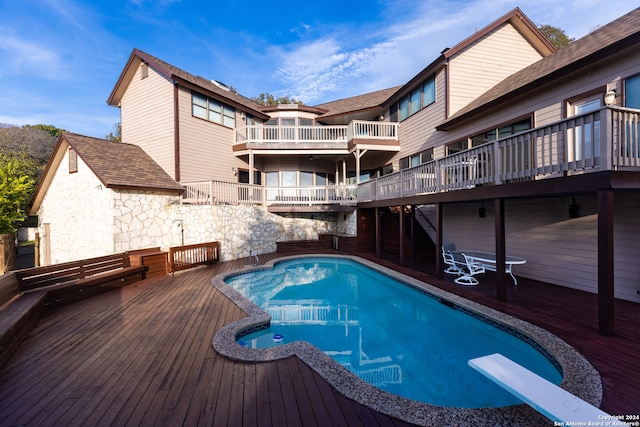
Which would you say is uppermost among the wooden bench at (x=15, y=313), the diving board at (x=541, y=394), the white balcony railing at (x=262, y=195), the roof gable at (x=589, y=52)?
the roof gable at (x=589, y=52)

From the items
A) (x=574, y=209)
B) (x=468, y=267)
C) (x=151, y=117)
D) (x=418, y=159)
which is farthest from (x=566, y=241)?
(x=151, y=117)

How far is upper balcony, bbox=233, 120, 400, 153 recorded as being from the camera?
1312 cm

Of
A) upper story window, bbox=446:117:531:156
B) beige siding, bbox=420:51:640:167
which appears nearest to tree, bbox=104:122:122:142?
upper story window, bbox=446:117:531:156

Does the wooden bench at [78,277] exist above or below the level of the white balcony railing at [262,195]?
below

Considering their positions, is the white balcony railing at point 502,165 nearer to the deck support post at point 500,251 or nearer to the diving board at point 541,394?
the deck support post at point 500,251

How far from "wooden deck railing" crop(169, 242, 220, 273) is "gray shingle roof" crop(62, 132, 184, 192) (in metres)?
3.00

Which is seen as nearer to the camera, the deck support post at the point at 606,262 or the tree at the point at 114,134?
the deck support post at the point at 606,262

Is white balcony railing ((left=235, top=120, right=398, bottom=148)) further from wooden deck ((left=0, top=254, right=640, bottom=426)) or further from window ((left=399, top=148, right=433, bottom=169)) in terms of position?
wooden deck ((left=0, top=254, right=640, bottom=426))

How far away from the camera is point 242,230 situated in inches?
480

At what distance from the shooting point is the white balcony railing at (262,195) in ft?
38.5

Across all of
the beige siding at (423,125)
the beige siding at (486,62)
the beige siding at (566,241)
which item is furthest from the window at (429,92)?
the beige siding at (566,241)

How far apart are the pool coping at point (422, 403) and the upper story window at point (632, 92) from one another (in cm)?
518

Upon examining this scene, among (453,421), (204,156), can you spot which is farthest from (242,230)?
(453,421)

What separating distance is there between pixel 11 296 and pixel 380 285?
8.63 m
